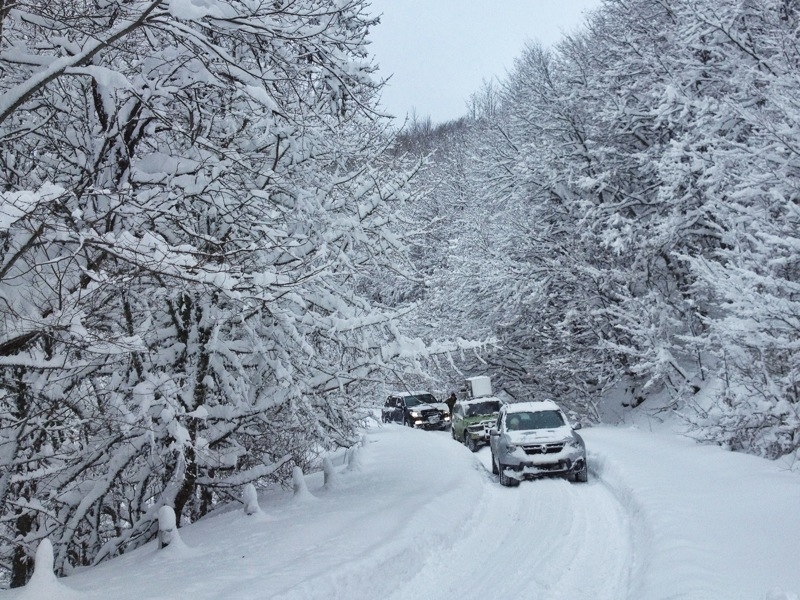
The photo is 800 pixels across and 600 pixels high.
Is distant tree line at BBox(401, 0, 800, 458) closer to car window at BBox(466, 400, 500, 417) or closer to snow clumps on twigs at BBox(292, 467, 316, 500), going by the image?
car window at BBox(466, 400, 500, 417)

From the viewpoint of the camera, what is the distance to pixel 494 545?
30.0 feet

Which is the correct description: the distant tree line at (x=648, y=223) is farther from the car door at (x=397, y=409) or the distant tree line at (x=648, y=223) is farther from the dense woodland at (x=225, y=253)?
the car door at (x=397, y=409)

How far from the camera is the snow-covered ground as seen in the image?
21.0 ft

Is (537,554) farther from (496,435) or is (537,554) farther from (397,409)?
(397,409)

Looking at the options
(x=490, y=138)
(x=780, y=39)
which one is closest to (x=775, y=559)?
(x=780, y=39)

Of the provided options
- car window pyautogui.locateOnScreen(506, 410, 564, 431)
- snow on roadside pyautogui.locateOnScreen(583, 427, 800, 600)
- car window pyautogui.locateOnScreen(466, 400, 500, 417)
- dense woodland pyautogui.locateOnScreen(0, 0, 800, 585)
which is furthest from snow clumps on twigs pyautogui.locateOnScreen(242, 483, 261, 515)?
car window pyautogui.locateOnScreen(466, 400, 500, 417)

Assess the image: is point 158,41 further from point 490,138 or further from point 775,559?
point 490,138

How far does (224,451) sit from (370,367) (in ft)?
9.02

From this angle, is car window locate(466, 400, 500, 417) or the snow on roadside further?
car window locate(466, 400, 500, 417)

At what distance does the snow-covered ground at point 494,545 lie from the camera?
6.41m

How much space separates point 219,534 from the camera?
30.1 ft

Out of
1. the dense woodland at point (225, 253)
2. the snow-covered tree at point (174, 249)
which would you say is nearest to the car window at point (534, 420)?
the dense woodland at point (225, 253)

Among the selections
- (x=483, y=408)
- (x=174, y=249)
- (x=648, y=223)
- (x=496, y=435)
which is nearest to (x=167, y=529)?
(x=174, y=249)

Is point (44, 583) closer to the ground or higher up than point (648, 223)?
closer to the ground
